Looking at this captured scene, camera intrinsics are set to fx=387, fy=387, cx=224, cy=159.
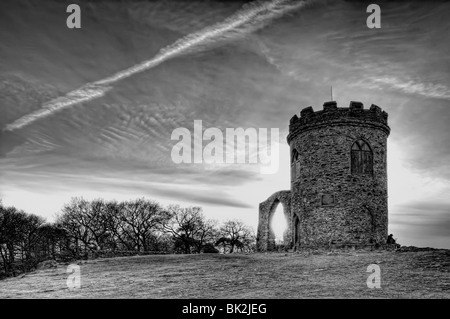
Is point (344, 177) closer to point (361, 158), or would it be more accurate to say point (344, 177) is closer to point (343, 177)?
point (343, 177)

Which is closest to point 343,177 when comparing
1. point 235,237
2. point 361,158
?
point 361,158

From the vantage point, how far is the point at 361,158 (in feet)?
73.6

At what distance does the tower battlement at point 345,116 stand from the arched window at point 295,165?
179cm

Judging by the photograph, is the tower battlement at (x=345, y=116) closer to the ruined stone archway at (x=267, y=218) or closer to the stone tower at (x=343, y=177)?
the stone tower at (x=343, y=177)

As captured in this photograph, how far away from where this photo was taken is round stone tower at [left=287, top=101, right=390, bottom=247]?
2189 centimetres

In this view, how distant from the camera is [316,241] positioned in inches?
877

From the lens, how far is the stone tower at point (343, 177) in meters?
21.9

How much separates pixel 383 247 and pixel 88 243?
146 ft

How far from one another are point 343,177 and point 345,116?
11.6 feet

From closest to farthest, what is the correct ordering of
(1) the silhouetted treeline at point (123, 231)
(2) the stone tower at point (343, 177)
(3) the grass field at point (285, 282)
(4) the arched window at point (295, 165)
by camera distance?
1. (3) the grass field at point (285, 282)
2. (2) the stone tower at point (343, 177)
3. (4) the arched window at point (295, 165)
4. (1) the silhouetted treeline at point (123, 231)

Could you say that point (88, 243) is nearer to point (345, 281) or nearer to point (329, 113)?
point (329, 113)

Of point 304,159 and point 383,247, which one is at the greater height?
point 304,159

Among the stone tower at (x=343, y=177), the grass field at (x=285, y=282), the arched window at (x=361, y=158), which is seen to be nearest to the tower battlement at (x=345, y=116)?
the stone tower at (x=343, y=177)
